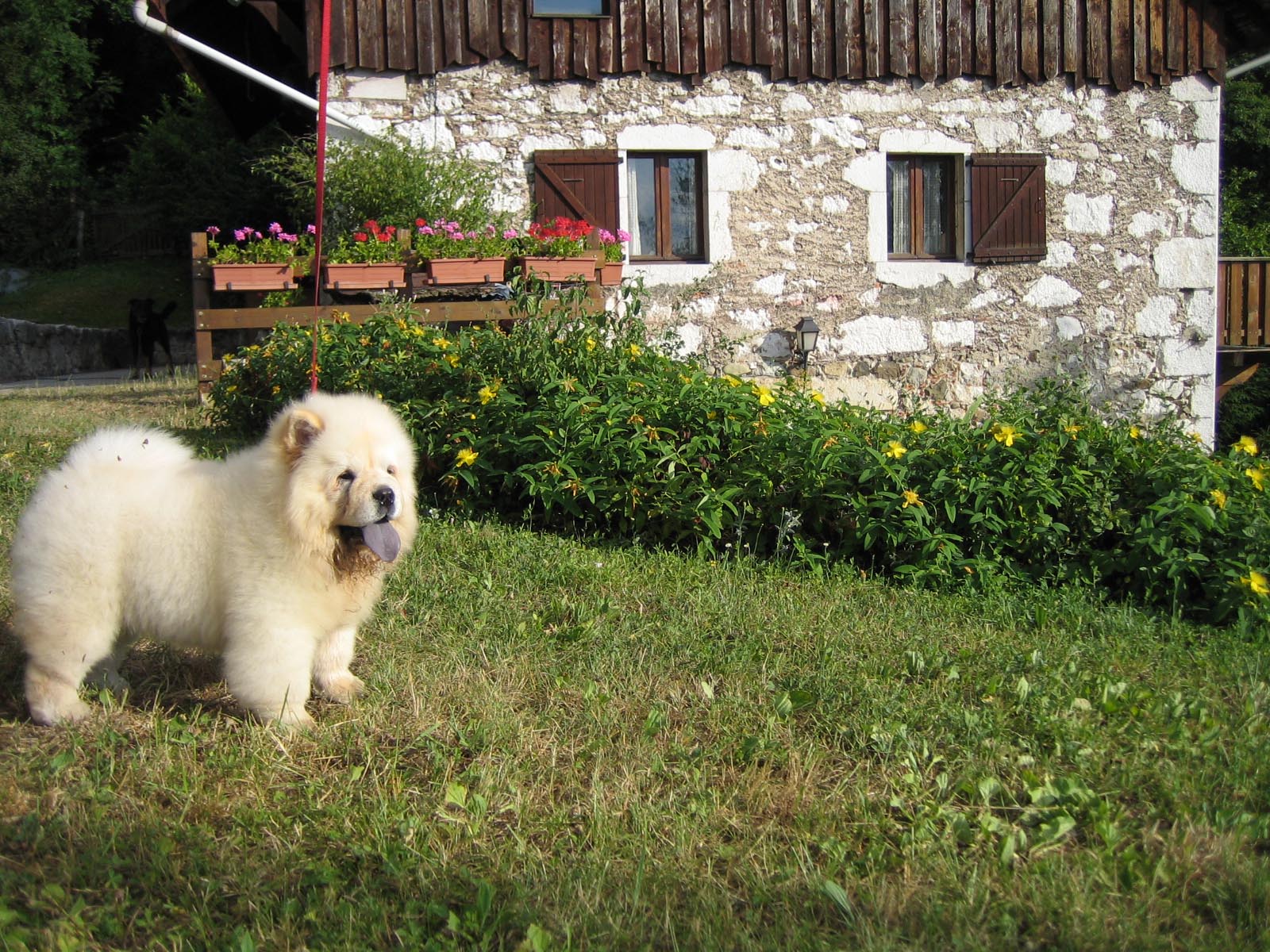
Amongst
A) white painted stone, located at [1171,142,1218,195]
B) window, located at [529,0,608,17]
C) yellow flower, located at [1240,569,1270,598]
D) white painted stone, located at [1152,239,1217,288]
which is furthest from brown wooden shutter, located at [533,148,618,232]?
yellow flower, located at [1240,569,1270,598]

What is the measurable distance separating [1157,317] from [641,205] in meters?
6.12

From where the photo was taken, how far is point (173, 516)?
306cm

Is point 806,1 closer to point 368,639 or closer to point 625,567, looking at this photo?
point 625,567

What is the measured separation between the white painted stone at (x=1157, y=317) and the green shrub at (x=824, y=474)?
7.28 metres

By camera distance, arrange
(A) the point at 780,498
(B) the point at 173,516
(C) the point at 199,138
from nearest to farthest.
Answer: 1. (B) the point at 173,516
2. (A) the point at 780,498
3. (C) the point at 199,138

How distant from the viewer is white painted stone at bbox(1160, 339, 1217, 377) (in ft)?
40.5

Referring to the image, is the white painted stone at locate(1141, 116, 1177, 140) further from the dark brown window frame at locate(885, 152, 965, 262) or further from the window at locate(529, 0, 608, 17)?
the window at locate(529, 0, 608, 17)

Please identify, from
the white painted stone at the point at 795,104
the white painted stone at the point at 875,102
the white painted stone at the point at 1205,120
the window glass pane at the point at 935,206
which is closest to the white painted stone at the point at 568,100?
the white painted stone at the point at 795,104

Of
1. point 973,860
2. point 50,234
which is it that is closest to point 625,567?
point 973,860

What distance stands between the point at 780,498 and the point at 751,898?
282cm

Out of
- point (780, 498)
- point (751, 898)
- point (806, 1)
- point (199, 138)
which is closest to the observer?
point (751, 898)

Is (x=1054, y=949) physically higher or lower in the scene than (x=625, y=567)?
lower

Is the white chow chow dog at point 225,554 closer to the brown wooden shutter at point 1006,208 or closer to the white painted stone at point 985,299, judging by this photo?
the white painted stone at point 985,299

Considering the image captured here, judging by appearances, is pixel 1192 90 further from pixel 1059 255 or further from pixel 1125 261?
pixel 1059 255
